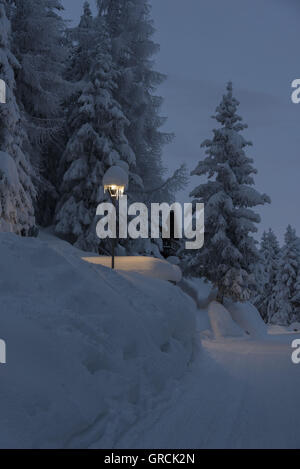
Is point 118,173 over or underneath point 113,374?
over

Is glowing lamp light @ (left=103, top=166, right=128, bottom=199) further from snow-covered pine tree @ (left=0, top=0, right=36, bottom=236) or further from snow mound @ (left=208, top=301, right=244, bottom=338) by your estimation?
snow mound @ (left=208, top=301, right=244, bottom=338)

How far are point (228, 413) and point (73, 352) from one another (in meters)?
1.88

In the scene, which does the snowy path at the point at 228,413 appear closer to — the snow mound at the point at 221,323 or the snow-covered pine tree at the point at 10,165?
the snow-covered pine tree at the point at 10,165

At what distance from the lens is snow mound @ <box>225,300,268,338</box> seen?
1969 cm

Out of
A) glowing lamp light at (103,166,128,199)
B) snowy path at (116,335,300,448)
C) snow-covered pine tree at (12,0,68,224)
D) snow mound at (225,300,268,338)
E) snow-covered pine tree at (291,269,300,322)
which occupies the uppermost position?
snow-covered pine tree at (12,0,68,224)

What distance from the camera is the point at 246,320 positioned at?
1994 cm

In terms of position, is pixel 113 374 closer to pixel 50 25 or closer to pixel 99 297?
pixel 99 297

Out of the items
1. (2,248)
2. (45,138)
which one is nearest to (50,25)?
(45,138)

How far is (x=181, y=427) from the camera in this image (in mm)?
3902

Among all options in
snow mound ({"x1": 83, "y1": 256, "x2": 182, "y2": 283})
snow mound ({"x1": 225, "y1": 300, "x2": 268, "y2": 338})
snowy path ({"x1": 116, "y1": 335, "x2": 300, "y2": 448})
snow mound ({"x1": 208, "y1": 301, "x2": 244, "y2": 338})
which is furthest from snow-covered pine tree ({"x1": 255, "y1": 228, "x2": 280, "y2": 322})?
snowy path ({"x1": 116, "y1": 335, "x2": 300, "y2": 448})

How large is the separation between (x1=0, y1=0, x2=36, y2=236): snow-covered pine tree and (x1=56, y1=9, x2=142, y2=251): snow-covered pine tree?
3.19 meters

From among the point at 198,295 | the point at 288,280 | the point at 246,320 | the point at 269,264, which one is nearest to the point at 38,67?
the point at 198,295

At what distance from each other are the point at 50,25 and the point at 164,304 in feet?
49.1

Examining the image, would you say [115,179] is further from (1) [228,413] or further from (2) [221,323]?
(2) [221,323]
